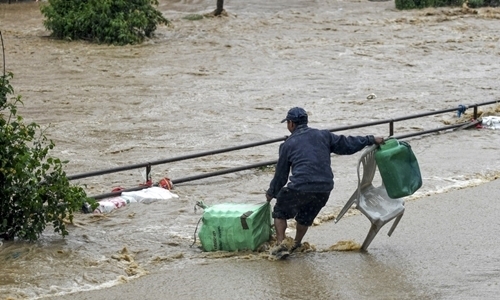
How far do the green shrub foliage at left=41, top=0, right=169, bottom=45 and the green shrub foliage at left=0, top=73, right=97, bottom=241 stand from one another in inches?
788

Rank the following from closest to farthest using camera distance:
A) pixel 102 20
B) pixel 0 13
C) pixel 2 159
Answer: pixel 2 159
pixel 102 20
pixel 0 13

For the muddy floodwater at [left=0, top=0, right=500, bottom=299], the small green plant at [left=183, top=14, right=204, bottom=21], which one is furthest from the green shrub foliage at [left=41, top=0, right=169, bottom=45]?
the small green plant at [left=183, top=14, right=204, bottom=21]

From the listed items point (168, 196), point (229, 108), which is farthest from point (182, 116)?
point (168, 196)

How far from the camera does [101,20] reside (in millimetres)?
30453

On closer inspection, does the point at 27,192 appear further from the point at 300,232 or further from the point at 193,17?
the point at 193,17

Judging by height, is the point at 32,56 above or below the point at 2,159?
below

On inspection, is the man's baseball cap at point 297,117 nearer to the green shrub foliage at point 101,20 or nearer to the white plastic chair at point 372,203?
the white plastic chair at point 372,203

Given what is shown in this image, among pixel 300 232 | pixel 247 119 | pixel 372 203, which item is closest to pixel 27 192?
pixel 300 232

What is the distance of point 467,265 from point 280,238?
1.82 meters

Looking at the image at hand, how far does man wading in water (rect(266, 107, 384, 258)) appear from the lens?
30.5ft

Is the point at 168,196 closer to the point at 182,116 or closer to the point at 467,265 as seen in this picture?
the point at 467,265

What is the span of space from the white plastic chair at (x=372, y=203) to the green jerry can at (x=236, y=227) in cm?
78

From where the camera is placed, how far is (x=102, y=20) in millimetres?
30469

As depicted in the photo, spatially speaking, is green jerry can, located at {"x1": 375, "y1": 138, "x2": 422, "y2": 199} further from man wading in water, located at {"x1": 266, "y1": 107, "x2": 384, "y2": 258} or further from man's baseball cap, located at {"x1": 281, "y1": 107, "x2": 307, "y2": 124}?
man's baseball cap, located at {"x1": 281, "y1": 107, "x2": 307, "y2": 124}
